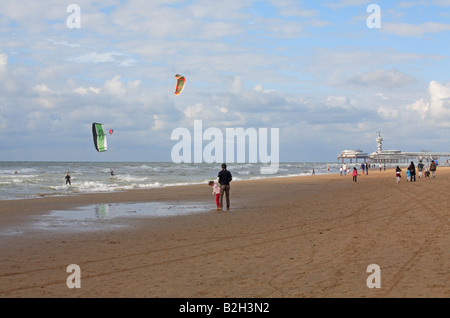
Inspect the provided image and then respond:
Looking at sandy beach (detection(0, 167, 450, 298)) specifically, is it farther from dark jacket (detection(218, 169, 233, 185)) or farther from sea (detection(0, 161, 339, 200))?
sea (detection(0, 161, 339, 200))

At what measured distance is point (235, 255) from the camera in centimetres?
821

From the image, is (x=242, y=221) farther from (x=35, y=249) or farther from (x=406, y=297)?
(x=406, y=297)

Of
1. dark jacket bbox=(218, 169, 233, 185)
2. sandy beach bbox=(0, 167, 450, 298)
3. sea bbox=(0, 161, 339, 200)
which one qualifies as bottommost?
sea bbox=(0, 161, 339, 200)

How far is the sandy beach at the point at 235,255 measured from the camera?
598 centimetres

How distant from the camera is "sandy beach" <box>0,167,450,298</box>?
598 cm

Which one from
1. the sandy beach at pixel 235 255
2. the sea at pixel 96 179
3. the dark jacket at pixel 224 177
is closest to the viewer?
the sandy beach at pixel 235 255

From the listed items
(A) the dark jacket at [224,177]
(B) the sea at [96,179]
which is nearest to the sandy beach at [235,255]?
(A) the dark jacket at [224,177]

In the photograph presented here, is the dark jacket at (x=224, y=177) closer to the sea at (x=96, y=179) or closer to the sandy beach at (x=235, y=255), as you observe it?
the sandy beach at (x=235, y=255)

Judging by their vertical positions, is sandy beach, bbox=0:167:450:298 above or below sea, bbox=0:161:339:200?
above

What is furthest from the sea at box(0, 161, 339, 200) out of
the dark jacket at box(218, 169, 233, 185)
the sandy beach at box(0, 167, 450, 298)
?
the sandy beach at box(0, 167, 450, 298)

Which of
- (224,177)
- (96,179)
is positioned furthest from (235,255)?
(96,179)

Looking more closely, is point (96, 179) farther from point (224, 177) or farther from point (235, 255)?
point (235, 255)

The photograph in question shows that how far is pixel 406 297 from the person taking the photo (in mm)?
5383
